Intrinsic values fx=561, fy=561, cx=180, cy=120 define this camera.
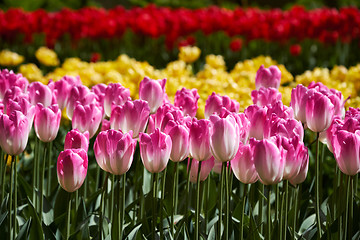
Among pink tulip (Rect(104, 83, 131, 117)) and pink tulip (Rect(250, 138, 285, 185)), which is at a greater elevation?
pink tulip (Rect(104, 83, 131, 117))

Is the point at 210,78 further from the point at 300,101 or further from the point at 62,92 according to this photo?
the point at 300,101

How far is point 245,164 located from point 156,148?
263mm

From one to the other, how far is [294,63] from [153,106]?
438 centimetres

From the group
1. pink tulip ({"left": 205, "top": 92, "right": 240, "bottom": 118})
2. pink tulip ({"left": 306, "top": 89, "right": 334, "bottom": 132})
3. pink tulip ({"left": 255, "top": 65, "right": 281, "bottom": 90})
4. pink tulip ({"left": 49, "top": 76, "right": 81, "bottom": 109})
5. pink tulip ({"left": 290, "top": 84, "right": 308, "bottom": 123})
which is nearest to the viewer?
pink tulip ({"left": 306, "top": 89, "right": 334, "bottom": 132})

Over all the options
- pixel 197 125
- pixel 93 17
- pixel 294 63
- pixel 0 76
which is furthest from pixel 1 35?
pixel 197 125

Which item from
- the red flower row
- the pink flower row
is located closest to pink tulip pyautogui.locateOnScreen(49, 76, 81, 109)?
the pink flower row

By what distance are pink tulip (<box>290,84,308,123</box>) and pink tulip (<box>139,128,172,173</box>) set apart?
0.58m

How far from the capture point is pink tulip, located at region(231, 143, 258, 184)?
1620 millimetres

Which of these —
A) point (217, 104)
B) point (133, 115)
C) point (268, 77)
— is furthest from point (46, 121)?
point (268, 77)

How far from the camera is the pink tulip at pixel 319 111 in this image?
1.78 metres

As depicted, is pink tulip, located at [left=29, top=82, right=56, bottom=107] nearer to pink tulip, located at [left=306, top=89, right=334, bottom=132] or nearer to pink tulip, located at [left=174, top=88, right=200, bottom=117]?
pink tulip, located at [left=174, top=88, right=200, bottom=117]

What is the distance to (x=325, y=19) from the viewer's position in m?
6.73

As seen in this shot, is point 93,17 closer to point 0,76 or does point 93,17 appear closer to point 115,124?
point 0,76

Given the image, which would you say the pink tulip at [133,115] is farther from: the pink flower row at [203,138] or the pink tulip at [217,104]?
the pink tulip at [217,104]
